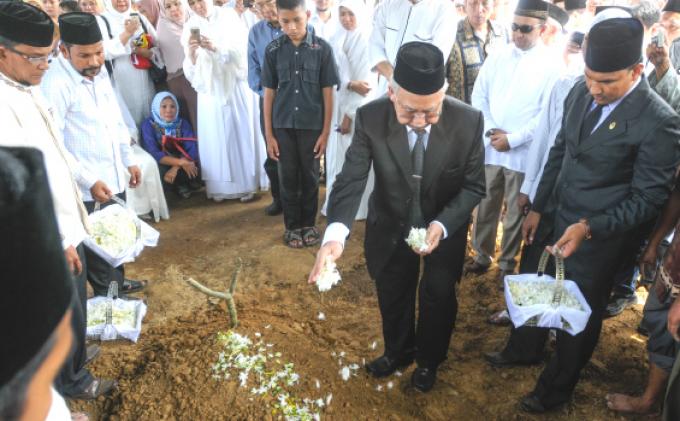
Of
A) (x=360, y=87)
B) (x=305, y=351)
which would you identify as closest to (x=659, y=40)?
(x=360, y=87)

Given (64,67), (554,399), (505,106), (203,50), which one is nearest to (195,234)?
(203,50)

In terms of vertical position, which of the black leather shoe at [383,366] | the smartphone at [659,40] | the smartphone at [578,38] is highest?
the smartphone at [659,40]

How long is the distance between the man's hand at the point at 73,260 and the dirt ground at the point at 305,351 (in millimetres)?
818

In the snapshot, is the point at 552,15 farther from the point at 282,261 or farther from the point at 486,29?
the point at 282,261

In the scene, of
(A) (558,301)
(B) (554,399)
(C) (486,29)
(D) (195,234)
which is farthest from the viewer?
(D) (195,234)

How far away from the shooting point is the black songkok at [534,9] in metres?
3.46

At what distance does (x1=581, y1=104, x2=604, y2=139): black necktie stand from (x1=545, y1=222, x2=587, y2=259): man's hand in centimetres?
46

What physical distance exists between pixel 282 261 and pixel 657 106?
3.26 meters

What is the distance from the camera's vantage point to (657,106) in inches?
87.8

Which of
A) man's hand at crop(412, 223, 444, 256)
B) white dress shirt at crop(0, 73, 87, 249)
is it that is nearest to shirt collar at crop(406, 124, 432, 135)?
man's hand at crop(412, 223, 444, 256)

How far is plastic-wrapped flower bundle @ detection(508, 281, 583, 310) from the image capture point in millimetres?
2465

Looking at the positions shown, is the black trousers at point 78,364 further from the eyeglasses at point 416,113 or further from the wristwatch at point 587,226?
the wristwatch at point 587,226

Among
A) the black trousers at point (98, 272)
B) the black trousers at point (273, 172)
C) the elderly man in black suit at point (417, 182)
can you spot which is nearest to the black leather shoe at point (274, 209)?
the black trousers at point (273, 172)

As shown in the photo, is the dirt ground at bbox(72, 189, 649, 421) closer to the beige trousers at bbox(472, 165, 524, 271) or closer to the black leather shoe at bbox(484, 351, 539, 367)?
the black leather shoe at bbox(484, 351, 539, 367)
